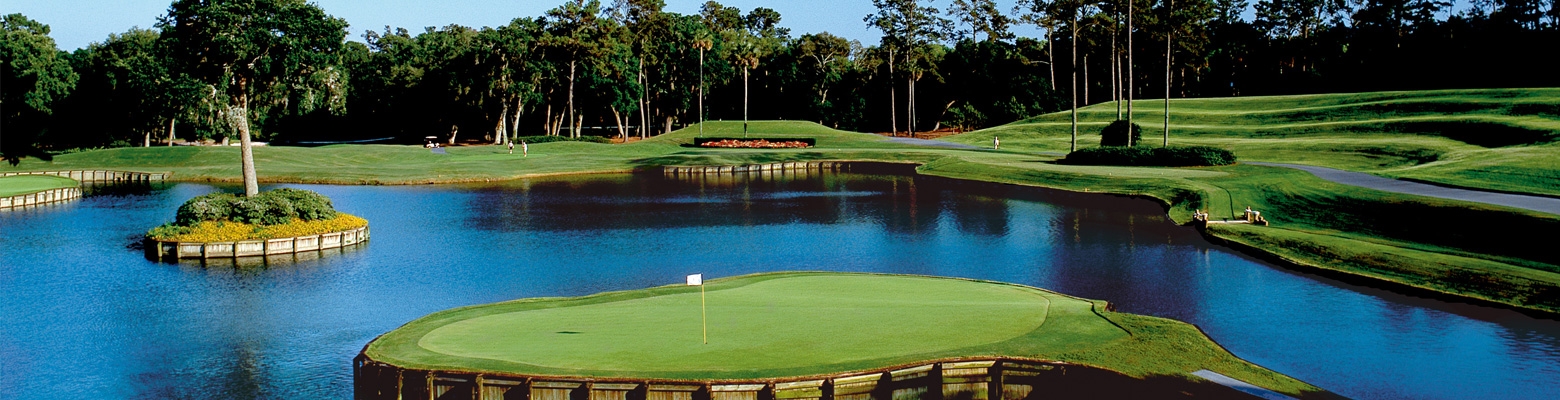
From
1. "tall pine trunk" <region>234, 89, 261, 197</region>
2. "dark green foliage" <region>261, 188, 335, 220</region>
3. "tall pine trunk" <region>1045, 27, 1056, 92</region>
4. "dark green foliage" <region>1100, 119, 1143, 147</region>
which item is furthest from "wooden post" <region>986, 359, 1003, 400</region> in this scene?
"tall pine trunk" <region>1045, 27, 1056, 92</region>

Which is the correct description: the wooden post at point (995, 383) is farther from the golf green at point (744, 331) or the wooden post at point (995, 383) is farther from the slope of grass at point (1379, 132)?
the slope of grass at point (1379, 132)

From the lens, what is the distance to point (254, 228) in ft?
145

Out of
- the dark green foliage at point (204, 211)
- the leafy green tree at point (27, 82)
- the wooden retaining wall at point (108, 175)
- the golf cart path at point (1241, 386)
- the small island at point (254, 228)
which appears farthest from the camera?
the leafy green tree at point (27, 82)

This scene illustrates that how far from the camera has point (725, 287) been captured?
31.9m

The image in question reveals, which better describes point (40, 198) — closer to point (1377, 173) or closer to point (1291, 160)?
point (1377, 173)

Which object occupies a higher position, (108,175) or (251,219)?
(108,175)

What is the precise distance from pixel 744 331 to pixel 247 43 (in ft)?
118

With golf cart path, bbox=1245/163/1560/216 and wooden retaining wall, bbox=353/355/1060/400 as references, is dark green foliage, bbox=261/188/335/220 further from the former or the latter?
golf cart path, bbox=1245/163/1560/216

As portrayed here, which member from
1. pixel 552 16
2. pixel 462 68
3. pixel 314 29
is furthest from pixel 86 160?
pixel 314 29

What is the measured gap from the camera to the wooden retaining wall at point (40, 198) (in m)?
63.8

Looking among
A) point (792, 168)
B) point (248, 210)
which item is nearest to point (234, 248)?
point (248, 210)

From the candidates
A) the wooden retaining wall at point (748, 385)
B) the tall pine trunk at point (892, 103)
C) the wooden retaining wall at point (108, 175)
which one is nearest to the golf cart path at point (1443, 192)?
the wooden retaining wall at point (748, 385)

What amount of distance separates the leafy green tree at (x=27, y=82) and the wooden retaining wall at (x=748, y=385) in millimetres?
81827

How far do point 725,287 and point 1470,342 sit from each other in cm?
1840
